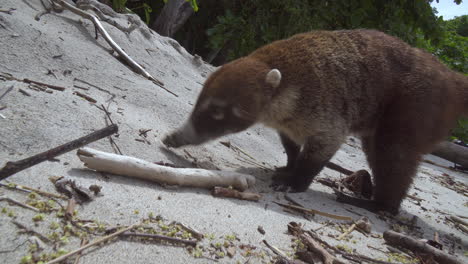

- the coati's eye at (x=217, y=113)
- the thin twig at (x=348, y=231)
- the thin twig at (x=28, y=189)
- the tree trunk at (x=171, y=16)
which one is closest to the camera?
the thin twig at (x=28, y=189)

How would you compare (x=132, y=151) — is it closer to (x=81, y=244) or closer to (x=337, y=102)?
(x=81, y=244)

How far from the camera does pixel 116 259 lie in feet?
5.32

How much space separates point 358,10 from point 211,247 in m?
7.26

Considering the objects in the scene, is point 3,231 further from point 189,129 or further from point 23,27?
point 23,27

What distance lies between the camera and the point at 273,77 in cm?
353

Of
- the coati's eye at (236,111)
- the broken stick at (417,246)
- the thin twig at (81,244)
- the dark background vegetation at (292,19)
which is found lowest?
the thin twig at (81,244)

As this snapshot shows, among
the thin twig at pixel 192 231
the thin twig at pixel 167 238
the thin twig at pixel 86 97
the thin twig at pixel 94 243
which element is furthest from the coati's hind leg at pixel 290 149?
the thin twig at pixel 94 243

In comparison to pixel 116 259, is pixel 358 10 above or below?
above

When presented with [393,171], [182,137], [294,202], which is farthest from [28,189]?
[393,171]

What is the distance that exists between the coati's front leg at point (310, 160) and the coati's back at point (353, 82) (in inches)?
5.7

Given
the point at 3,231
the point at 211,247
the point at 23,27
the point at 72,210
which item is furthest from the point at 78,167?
the point at 23,27

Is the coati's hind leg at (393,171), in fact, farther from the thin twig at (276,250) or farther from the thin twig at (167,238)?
the thin twig at (167,238)

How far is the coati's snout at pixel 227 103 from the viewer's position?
3469mm

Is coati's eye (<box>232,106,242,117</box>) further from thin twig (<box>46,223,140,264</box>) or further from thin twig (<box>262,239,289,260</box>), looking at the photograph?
thin twig (<box>46,223,140,264</box>)
